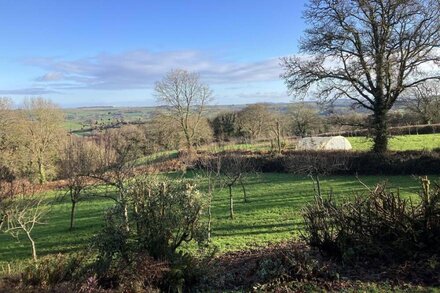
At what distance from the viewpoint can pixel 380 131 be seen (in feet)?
100

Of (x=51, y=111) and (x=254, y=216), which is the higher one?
(x=51, y=111)

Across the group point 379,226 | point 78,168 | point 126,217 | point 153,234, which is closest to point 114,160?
point 78,168

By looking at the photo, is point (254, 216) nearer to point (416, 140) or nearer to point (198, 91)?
point (416, 140)

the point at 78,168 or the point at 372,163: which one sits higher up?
the point at 78,168

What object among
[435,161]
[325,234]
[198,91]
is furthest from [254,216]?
[198,91]

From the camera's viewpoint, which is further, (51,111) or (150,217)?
(51,111)

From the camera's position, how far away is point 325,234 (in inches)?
335

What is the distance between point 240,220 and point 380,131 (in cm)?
1797

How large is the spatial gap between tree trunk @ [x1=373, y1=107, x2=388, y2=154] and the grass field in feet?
9.29

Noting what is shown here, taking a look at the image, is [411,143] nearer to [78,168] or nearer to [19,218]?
[78,168]

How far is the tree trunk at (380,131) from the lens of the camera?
96.3 feet

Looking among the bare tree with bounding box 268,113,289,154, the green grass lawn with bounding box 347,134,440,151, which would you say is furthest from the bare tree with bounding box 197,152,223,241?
the green grass lawn with bounding box 347,134,440,151

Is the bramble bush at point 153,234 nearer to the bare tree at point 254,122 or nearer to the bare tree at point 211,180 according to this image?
the bare tree at point 211,180

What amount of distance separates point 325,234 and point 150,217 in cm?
387
